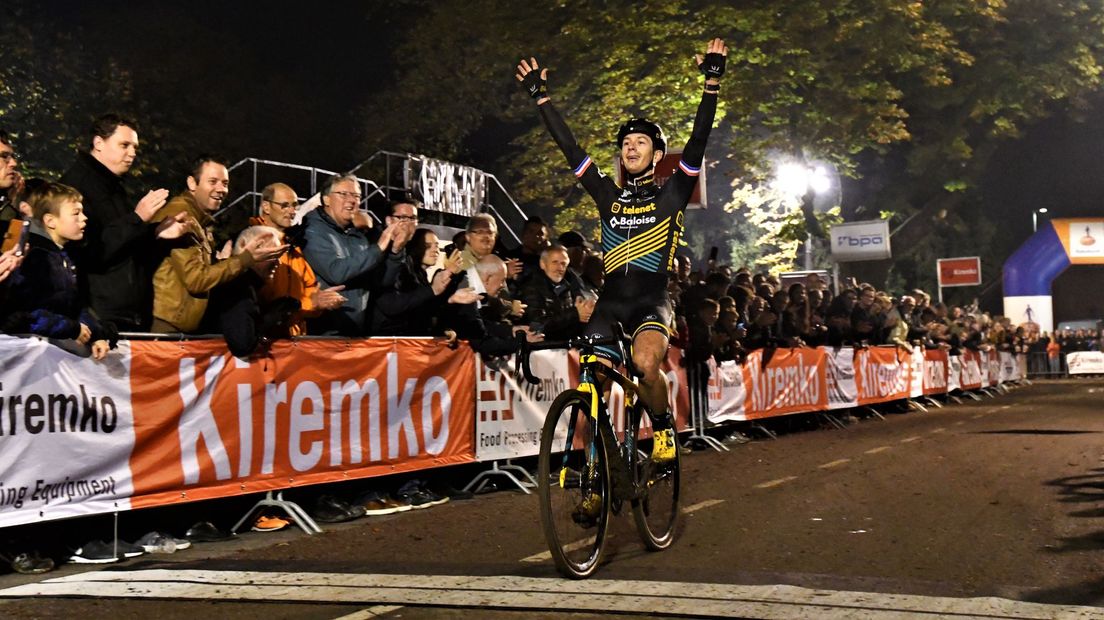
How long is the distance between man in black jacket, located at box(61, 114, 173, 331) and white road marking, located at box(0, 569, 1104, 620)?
1.85 meters

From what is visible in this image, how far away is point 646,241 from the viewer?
287 inches

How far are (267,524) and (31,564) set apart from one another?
1.88 metres

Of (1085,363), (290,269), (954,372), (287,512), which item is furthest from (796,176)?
(287,512)

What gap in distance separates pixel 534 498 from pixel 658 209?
3995mm

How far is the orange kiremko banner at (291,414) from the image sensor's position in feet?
26.5

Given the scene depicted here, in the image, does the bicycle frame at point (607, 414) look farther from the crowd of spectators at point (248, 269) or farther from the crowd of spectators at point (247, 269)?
the crowd of spectators at point (248, 269)

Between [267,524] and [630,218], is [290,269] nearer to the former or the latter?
[267,524]

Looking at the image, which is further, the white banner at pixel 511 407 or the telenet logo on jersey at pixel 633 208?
the white banner at pixel 511 407

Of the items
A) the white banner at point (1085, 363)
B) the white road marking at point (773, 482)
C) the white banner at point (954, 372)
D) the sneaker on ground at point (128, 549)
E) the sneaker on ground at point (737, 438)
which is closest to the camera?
the sneaker on ground at point (128, 549)

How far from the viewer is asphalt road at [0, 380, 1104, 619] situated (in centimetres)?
584

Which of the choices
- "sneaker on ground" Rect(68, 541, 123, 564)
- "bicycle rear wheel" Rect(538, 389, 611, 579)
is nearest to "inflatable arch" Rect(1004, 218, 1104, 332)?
"bicycle rear wheel" Rect(538, 389, 611, 579)

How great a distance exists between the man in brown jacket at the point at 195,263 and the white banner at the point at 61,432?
21.5 inches

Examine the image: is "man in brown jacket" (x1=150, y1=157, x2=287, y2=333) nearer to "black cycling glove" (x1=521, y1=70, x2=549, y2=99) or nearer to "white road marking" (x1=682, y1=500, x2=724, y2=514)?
"black cycling glove" (x1=521, y1=70, x2=549, y2=99)

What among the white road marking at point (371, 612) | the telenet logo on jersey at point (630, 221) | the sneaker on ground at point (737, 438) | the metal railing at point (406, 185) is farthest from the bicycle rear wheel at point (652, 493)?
the metal railing at point (406, 185)
